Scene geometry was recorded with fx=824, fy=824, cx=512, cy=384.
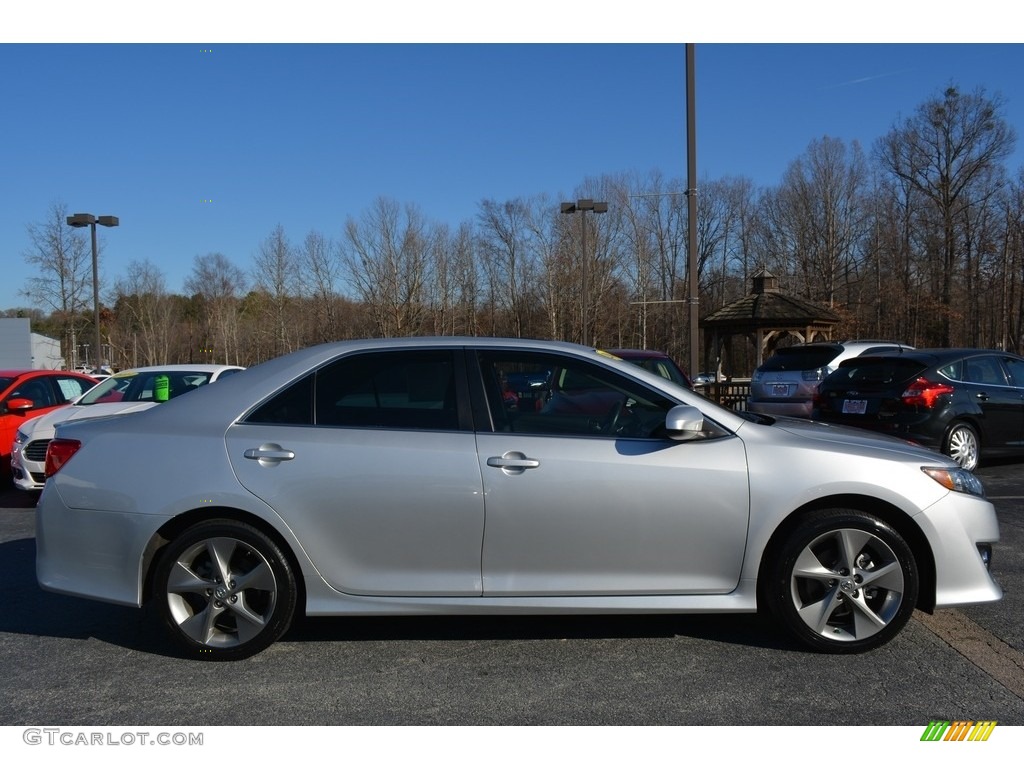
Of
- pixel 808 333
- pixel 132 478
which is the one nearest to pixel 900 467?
pixel 132 478

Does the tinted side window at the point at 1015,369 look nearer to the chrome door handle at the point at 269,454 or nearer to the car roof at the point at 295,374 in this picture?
the car roof at the point at 295,374

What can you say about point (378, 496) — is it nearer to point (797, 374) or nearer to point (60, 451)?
point (60, 451)

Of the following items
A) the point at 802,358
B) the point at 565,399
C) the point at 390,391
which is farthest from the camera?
the point at 802,358

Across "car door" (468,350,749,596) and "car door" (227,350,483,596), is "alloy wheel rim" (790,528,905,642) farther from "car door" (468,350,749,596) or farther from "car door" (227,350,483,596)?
"car door" (227,350,483,596)

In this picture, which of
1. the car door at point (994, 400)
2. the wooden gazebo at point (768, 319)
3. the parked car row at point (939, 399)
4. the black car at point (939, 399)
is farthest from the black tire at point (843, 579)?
the wooden gazebo at point (768, 319)

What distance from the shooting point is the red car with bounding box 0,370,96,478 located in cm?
1034

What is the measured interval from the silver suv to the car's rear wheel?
13.3 feet

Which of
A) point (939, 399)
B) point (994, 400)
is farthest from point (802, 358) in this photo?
point (939, 399)

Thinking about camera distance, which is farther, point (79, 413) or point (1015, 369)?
point (1015, 369)

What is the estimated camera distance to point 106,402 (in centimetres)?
977

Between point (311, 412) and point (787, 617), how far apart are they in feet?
8.60

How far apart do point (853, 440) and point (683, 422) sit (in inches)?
40.8

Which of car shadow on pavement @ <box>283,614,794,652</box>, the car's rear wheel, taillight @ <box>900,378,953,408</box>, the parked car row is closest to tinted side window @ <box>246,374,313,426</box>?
car shadow on pavement @ <box>283,614,794,652</box>
